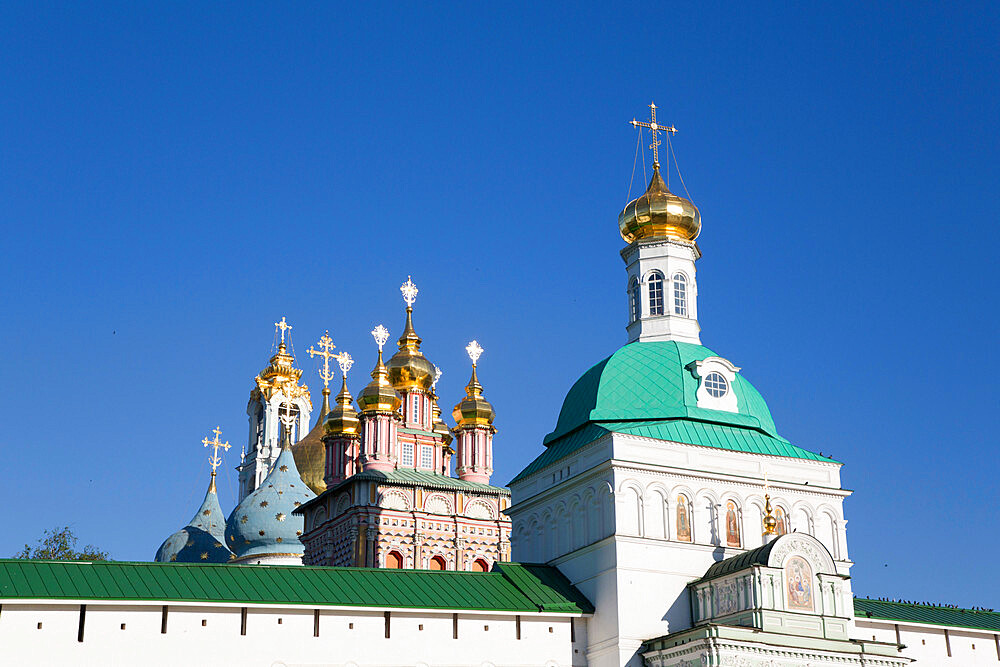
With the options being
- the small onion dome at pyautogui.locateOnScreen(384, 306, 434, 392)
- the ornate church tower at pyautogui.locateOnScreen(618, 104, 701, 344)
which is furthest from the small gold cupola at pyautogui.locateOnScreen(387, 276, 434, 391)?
the ornate church tower at pyautogui.locateOnScreen(618, 104, 701, 344)

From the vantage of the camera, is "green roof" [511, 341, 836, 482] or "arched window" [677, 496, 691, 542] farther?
"green roof" [511, 341, 836, 482]

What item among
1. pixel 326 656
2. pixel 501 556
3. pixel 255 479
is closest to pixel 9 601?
pixel 326 656

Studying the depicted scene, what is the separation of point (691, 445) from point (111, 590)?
31.2ft

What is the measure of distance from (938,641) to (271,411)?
3542 centimetres

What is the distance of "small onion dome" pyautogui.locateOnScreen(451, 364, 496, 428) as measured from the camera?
37.8m

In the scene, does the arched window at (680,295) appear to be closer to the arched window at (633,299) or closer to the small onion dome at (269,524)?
the arched window at (633,299)

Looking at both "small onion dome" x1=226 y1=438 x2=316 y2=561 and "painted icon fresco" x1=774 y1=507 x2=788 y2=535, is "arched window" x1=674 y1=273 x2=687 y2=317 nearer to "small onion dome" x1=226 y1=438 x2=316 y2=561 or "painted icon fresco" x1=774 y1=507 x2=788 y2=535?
"painted icon fresco" x1=774 y1=507 x2=788 y2=535

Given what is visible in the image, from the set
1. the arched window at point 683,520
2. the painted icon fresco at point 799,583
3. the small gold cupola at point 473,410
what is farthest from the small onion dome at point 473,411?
the painted icon fresco at point 799,583

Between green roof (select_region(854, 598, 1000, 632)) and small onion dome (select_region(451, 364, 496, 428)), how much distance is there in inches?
613

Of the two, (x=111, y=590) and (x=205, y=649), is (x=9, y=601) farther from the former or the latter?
(x=205, y=649)

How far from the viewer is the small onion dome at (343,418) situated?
38.5 m

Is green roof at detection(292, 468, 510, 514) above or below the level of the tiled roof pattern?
above

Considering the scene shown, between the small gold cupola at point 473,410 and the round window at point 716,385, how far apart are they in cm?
1494

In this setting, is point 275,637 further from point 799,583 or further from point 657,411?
point 799,583
